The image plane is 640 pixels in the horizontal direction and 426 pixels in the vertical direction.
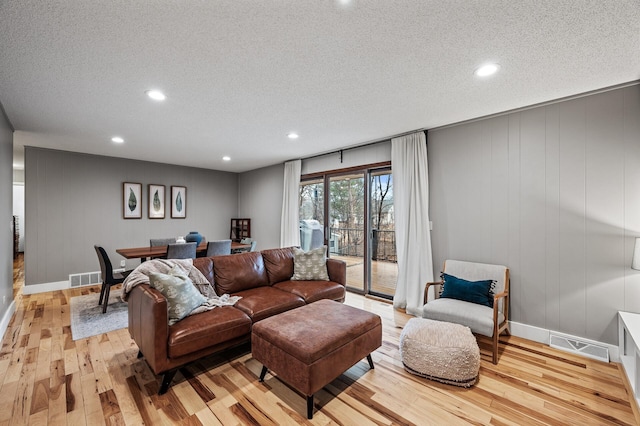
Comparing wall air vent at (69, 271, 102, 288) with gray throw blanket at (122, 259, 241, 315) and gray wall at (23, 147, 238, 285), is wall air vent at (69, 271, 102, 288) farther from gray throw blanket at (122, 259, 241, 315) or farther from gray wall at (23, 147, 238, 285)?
gray throw blanket at (122, 259, 241, 315)

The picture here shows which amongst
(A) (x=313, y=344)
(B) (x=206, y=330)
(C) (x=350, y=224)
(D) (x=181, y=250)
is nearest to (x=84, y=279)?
(D) (x=181, y=250)

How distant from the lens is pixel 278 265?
3697 millimetres

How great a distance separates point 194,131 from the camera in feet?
12.6

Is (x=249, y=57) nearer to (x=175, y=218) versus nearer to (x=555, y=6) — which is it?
(x=555, y=6)

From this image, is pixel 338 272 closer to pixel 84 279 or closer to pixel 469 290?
pixel 469 290

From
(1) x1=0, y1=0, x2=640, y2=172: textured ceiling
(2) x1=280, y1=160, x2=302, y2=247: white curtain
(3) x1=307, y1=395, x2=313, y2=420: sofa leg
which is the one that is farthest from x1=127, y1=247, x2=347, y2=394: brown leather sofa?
(1) x1=0, y1=0, x2=640, y2=172: textured ceiling

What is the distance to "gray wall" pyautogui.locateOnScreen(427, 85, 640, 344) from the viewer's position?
253cm

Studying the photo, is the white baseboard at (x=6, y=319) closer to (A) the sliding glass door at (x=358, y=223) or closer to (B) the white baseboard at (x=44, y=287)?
(B) the white baseboard at (x=44, y=287)

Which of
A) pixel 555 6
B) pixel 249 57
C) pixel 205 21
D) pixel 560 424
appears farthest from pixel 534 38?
pixel 560 424

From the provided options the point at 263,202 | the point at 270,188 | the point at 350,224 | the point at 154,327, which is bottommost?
the point at 154,327

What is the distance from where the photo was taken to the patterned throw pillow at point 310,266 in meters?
3.69

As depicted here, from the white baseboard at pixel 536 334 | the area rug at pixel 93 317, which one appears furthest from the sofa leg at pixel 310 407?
the area rug at pixel 93 317

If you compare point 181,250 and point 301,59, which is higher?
point 301,59

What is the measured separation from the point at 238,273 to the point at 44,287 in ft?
13.7
